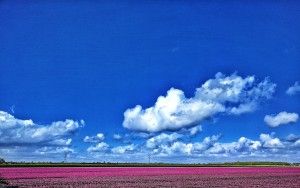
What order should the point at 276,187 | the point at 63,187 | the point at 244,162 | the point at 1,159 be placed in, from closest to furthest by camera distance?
the point at 63,187
the point at 276,187
the point at 1,159
the point at 244,162

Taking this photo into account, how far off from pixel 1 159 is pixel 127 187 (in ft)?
247

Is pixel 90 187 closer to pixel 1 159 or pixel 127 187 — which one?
pixel 127 187

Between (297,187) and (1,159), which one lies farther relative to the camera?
(1,159)

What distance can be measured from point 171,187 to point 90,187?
443 cm

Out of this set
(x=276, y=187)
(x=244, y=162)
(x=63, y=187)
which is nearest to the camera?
(x=63, y=187)

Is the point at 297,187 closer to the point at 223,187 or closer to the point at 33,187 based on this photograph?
the point at 223,187

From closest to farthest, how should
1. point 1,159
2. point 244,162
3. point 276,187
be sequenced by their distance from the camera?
point 276,187 → point 1,159 → point 244,162

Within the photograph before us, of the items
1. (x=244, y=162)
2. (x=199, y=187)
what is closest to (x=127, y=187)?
(x=199, y=187)

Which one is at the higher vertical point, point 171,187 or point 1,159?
point 1,159

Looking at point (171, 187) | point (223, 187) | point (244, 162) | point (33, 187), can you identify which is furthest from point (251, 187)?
point (244, 162)

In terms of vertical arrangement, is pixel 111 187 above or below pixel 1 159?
below

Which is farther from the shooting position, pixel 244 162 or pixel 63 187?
pixel 244 162

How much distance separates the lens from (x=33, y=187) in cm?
2412

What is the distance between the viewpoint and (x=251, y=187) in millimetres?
25203
